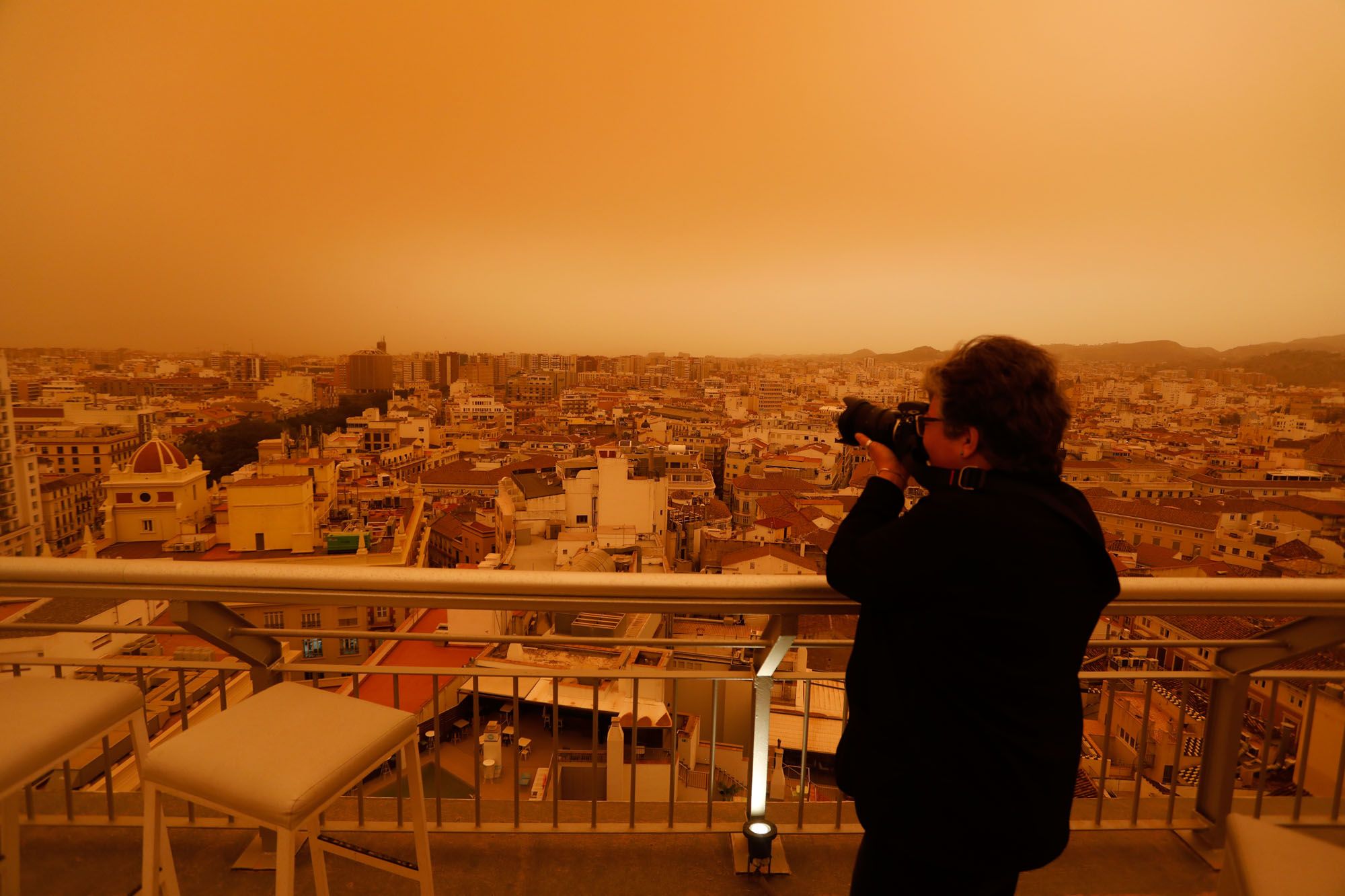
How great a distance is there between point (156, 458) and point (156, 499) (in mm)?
338

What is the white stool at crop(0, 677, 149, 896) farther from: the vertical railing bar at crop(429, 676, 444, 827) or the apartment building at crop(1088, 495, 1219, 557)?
the apartment building at crop(1088, 495, 1219, 557)

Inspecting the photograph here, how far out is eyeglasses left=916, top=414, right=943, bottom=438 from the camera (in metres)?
1.00

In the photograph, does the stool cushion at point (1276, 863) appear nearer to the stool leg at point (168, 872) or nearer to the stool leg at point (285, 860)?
the stool leg at point (285, 860)

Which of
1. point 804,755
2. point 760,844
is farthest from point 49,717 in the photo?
point 804,755

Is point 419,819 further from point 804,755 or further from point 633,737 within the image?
point 804,755

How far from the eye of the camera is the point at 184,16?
12.9ft

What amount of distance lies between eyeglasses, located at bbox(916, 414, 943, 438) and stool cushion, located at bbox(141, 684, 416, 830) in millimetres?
1124

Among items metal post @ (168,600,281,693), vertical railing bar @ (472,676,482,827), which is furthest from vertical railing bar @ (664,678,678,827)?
metal post @ (168,600,281,693)

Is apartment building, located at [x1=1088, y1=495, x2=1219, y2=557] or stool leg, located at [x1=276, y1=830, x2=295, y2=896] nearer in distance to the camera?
stool leg, located at [x1=276, y1=830, x2=295, y2=896]

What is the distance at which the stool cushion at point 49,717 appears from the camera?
1.09 m

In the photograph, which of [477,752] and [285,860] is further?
[477,752]

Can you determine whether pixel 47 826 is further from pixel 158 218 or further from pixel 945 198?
pixel 945 198

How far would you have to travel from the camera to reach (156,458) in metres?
3.60

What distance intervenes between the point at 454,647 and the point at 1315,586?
2.51 meters
